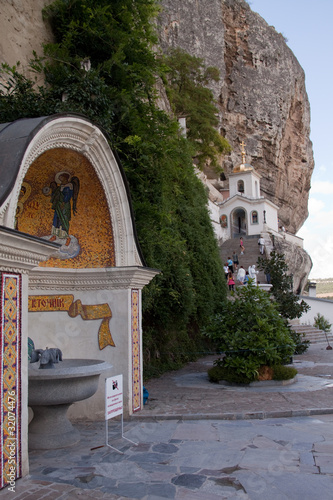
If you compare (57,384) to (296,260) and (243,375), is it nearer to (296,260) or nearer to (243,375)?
(243,375)

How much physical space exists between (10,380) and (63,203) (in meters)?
3.16

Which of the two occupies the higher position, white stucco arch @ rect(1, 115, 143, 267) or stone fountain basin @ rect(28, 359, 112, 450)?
white stucco arch @ rect(1, 115, 143, 267)

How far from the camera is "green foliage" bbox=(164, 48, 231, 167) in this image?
28.4 m

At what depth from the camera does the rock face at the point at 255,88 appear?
40.8 meters

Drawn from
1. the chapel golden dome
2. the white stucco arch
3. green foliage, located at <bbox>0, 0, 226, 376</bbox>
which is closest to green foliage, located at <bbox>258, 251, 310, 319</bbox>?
green foliage, located at <bbox>0, 0, 226, 376</bbox>

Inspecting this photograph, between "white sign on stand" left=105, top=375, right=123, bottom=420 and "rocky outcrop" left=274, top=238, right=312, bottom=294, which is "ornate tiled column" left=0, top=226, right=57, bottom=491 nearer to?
"white sign on stand" left=105, top=375, right=123, bottom=420

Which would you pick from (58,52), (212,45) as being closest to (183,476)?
(58,52)

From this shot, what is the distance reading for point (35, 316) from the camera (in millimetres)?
6539

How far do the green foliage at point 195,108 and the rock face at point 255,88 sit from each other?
9519mm

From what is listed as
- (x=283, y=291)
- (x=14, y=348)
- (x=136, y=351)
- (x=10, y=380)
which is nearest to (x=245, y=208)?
(x=283, y=291)

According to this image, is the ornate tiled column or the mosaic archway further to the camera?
the mosaic archway

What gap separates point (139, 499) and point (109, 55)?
9351mm

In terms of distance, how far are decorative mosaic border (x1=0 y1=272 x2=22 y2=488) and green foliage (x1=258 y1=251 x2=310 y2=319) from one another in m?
13.1

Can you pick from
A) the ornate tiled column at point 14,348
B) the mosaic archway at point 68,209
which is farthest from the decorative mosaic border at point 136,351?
the ornate tiled column at point 14,348
